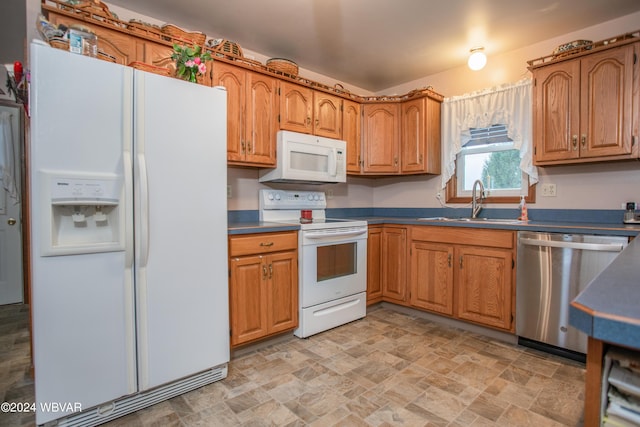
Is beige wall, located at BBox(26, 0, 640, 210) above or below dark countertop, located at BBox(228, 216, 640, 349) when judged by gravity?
above

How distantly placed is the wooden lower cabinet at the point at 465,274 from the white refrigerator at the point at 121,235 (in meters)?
1.84

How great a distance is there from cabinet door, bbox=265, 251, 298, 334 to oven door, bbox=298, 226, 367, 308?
0.07m

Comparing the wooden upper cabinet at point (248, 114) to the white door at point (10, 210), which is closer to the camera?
the wooden upper cabinet at point (248, 114)

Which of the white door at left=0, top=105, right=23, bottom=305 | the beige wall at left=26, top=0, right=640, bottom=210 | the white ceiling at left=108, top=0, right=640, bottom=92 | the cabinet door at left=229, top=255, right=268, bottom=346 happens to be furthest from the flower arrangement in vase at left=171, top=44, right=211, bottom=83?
the white door at left=0, top=105, right=23, bottom=305

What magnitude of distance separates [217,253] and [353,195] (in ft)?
7.28

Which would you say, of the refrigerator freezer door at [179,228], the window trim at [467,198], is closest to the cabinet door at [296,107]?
the refrigerator freezer door at [179,228]

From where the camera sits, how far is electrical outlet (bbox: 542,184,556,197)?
2752mm

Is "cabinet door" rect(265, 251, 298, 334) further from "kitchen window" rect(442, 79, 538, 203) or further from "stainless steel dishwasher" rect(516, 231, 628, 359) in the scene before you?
"kitchen window" rect(442, 79, 538, 203)

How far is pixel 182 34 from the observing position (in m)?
2.22

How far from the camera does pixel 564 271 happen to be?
219cm

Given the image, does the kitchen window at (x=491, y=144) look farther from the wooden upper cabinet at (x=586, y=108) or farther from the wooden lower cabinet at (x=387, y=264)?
the wooden lower cabinet at (x=387, y=264)

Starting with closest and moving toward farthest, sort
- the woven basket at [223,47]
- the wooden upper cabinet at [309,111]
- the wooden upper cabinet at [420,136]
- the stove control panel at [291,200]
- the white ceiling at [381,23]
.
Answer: the white ceiling at [381,23]
the woven basket at [223,47]
the wooden upper cabinet at [309,111]
the stove control panel at [291,200]
the wooden upper cabinet at [420,136]

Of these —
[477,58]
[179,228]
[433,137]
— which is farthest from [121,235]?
[477,58]

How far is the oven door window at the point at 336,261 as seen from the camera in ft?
8.91
